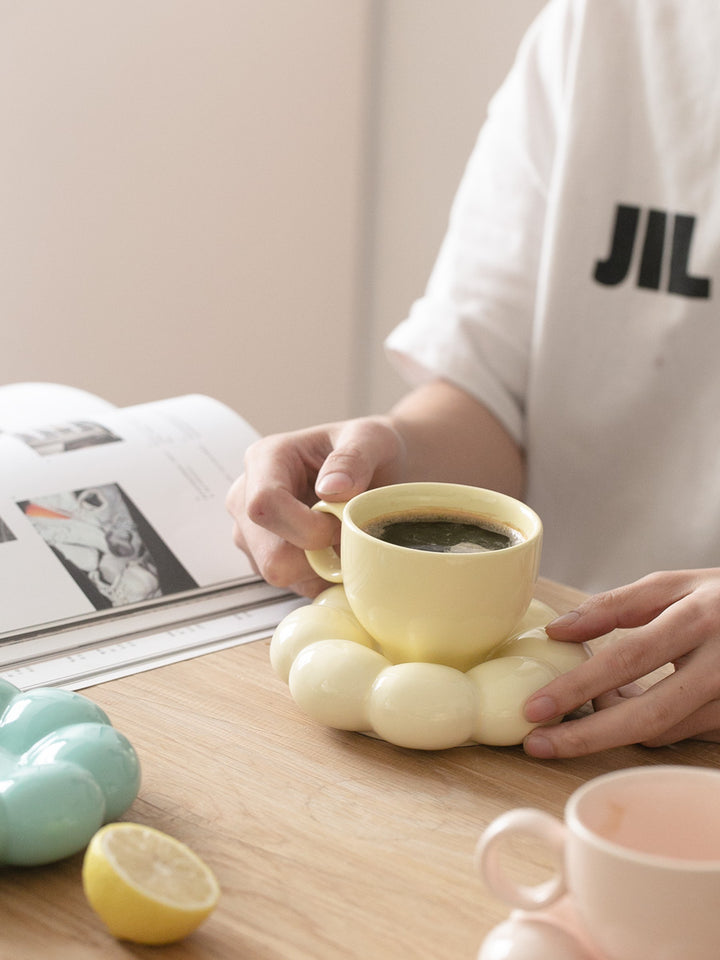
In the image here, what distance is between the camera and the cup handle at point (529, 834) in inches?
14.5

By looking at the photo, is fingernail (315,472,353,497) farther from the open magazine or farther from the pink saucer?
the pink saucer

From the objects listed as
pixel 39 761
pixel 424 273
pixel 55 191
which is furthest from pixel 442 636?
pixel 424 273

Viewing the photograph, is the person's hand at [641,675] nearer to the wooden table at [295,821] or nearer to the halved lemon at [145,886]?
the wooden table at [295,821]

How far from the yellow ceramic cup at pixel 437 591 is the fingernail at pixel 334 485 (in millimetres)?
69

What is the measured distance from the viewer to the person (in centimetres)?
111

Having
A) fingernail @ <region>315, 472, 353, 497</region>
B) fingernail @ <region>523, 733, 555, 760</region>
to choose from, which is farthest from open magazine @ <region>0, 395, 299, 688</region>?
fingernail @ <region>523, 733, 555, 760</region>

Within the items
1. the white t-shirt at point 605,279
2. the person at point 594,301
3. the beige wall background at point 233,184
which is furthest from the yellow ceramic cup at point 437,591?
the beige wall background at point 233,184

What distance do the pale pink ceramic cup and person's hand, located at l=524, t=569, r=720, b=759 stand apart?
0.55 ft

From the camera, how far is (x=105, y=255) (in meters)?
1.89

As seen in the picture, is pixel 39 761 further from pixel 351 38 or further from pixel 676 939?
pixel 351 38

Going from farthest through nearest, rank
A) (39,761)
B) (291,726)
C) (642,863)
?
(291,726), (39,761), (642,863)

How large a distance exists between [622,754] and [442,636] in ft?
0.37

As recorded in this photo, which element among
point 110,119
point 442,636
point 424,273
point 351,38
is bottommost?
point 424,273

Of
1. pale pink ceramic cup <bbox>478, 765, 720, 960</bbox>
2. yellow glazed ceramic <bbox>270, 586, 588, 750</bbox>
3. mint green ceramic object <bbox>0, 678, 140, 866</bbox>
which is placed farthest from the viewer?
yellow glazed ceramic <bbox>270, 586, 588, 750</bbox>
